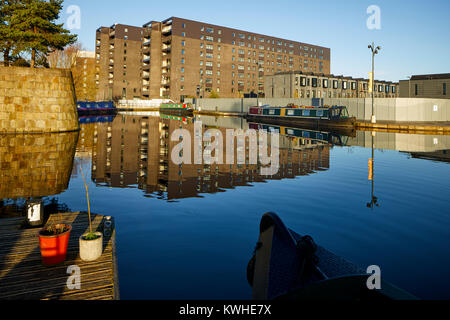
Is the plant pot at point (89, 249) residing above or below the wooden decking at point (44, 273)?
above

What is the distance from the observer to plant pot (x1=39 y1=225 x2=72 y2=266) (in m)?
5.55

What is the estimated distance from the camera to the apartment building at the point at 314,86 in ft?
284

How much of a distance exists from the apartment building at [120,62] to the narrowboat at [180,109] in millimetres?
35810

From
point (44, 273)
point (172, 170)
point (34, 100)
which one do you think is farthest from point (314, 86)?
point (44, 273)

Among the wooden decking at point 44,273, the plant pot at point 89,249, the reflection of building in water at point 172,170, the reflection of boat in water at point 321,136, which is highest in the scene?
the reflection of boat in water at point 321,136

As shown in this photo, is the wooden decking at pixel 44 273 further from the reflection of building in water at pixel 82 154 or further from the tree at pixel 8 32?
the tree at pixel 8 32

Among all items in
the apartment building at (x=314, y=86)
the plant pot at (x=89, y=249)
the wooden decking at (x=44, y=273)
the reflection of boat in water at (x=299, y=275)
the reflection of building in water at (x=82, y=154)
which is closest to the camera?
the reflection of boat in water at (x=299, y=275)

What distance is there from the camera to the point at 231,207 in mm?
10227

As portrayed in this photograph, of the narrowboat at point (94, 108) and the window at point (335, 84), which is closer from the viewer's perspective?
the narrowboat at point (94, 108)

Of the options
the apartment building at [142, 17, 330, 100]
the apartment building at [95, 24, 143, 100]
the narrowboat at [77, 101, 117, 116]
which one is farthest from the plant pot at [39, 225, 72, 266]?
the apartment building at [95, 24, 143, 100]

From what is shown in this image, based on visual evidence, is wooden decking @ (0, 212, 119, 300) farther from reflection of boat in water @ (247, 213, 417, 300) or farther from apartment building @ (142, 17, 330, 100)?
apartment building @ (142, 17, 330, 100)

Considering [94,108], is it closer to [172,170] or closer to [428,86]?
[172,170]

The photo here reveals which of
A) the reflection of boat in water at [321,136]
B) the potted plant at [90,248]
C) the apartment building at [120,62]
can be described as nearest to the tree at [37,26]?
the reflection of boat in water at [321,136]

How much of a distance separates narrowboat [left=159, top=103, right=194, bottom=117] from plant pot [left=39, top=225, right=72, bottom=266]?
66.8 m
